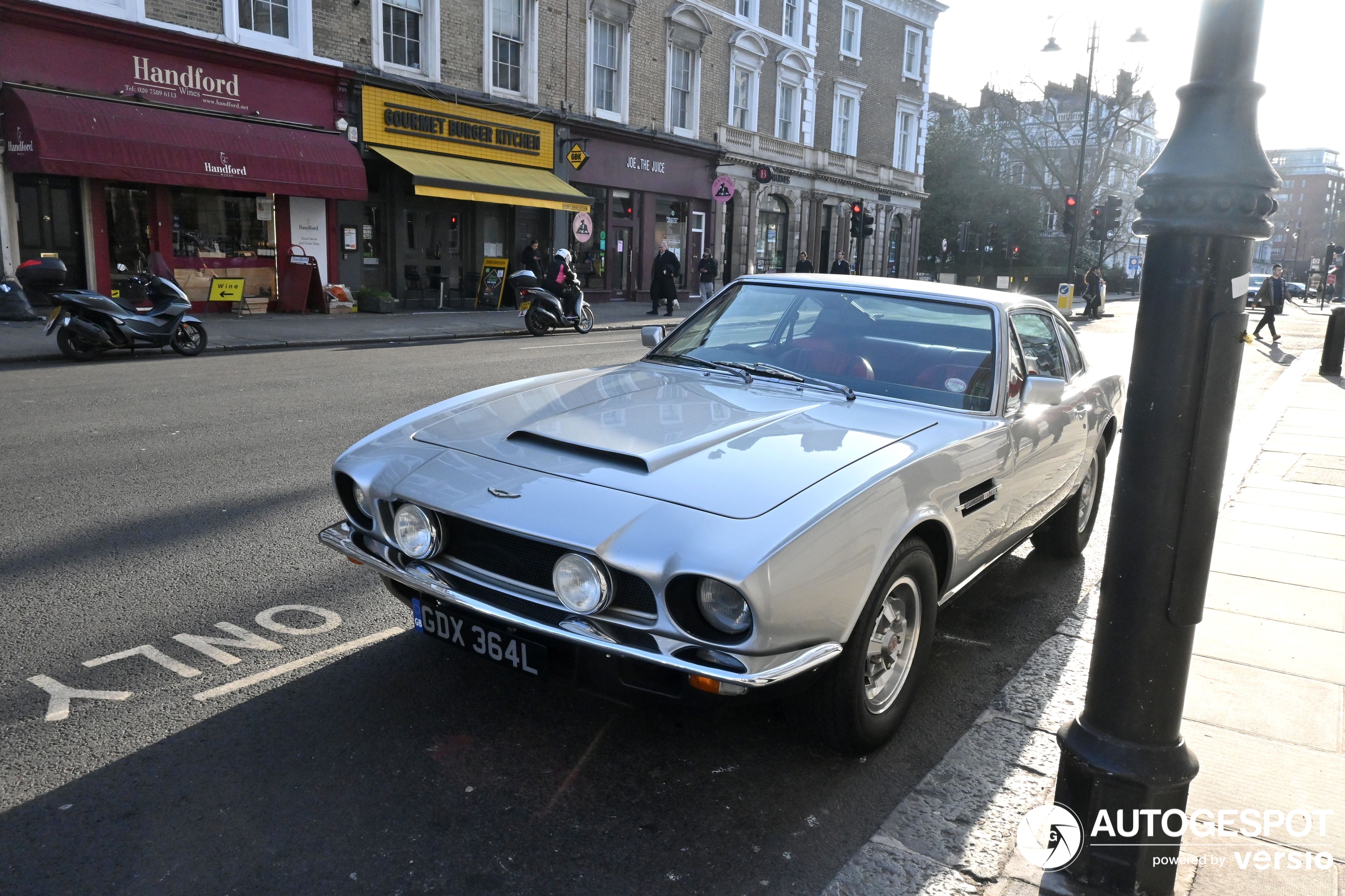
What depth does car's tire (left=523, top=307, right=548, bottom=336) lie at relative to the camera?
1916 centimetres

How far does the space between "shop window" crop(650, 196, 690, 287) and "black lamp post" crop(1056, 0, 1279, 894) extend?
28.5 meters

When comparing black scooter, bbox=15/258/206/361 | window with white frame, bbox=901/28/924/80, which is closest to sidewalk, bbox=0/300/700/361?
black scooter, bbox=15/258/206/361

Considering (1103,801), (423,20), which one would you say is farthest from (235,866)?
(423,20)

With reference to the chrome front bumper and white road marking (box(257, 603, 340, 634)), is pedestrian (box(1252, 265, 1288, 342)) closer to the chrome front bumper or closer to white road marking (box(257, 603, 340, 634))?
white road marking (box(257, 603, 340, 634))

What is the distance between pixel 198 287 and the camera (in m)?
18.7

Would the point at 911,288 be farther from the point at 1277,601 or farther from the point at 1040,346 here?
the point at 1277,601

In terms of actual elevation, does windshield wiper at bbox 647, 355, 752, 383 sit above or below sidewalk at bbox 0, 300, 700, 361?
above

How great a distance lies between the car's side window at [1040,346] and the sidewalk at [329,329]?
12190 mm

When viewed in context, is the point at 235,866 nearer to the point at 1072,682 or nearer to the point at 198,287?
the point at 1072,682

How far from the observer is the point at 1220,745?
11.1ft

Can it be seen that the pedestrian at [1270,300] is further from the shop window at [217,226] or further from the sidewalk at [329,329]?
the shop window at [217,226]

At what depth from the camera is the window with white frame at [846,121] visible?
38.9 meters

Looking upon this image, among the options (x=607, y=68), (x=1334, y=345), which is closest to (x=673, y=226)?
(x=607, y=68)

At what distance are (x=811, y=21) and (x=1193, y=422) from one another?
3728cm
